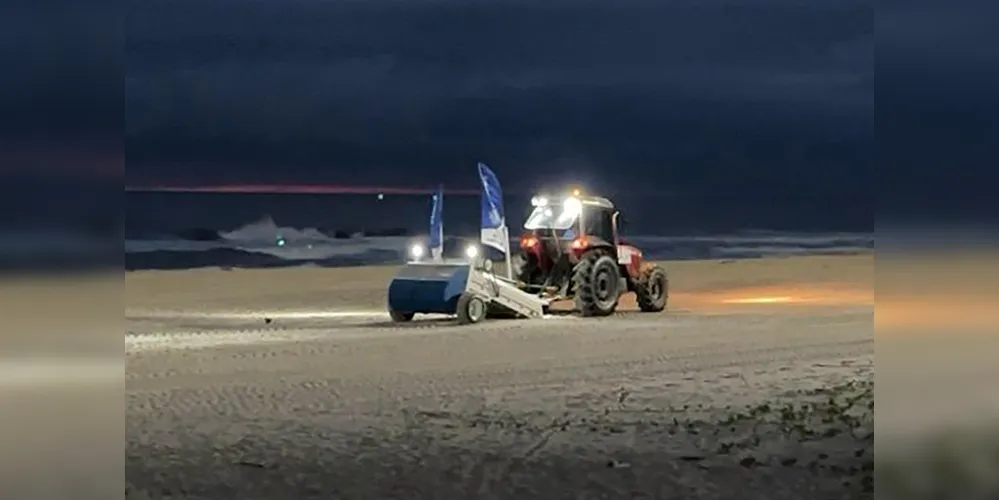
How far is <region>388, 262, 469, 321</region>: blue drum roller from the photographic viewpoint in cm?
1084

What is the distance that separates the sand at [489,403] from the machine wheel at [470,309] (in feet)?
0.66

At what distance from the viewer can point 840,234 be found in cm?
2198

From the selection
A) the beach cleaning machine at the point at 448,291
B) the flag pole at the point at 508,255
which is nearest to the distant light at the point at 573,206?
the flag pole at the point at 508,255

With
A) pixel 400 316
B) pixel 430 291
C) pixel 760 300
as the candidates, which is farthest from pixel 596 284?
pixel 760 300

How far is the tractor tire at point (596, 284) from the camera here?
38.3 ft

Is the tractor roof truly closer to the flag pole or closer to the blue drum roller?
the flag pole

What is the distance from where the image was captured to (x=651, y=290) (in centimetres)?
1255

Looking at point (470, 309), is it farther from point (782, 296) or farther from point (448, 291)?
point (782, 296)

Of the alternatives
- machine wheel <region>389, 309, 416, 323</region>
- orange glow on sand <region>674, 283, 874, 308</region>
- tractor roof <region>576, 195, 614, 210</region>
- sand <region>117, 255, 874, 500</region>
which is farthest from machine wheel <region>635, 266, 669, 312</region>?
machine wheel <region>389, 309, 416, 323</region>

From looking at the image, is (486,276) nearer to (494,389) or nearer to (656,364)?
(656,364)

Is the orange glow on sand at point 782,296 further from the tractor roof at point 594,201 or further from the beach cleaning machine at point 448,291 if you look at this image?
the beach cleaning machine at point 448,291

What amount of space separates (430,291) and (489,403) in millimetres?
4423

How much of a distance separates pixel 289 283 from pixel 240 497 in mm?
11092

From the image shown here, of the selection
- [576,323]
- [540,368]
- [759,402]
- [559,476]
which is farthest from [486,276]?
[559,476]
